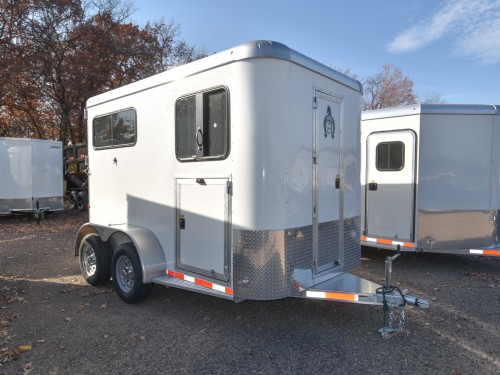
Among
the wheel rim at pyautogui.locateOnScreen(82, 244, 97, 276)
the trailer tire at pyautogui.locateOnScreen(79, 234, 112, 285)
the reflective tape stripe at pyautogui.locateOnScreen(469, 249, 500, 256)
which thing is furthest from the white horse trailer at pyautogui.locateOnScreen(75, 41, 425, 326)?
the reflective tape stripe at pyautogui.locateOnScreen(469, 249, 500, 256)

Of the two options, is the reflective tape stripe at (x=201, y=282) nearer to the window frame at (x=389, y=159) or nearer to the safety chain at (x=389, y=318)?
the safety chain at (x=389, y=318)

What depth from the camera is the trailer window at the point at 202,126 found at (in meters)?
3.84

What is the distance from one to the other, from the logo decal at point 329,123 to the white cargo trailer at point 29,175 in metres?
11.2

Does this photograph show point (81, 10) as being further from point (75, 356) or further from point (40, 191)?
point (75, 356)

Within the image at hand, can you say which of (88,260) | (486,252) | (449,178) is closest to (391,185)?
(449,178)

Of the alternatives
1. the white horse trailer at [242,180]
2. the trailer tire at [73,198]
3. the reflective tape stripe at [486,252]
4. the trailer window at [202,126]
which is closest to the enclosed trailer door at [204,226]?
the white horse trailer at [242,180]

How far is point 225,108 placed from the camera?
3.80 meters

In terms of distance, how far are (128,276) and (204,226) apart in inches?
62.3

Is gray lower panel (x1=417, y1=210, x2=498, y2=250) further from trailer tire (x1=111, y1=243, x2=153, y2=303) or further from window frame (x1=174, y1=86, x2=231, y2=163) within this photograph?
trailer tire (x1=111, y1=243, x2=153, y2=303)

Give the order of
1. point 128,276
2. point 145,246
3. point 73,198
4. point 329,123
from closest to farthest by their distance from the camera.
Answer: point 329,123, point 145,246, point 128,276, point 73,198

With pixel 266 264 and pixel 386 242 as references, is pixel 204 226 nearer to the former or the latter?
pixel 266 264

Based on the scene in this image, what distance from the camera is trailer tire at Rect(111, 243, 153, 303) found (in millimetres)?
4648

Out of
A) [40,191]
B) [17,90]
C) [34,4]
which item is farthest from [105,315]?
[34,4]

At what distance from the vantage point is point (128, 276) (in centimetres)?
494
